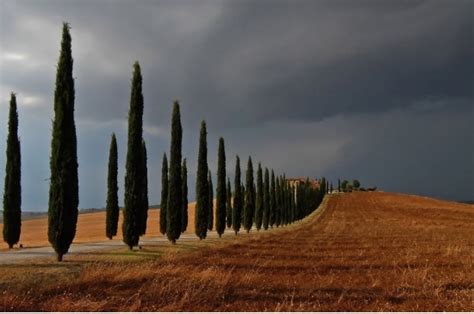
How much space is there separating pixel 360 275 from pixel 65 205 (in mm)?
13245

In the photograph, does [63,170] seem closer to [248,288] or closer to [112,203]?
[248,288]

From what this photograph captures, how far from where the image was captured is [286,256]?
22859 mm

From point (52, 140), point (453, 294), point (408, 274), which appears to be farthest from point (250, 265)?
point (52, 140)

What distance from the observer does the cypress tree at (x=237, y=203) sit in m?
49.4

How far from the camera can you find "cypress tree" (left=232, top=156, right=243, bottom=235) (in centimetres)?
4938

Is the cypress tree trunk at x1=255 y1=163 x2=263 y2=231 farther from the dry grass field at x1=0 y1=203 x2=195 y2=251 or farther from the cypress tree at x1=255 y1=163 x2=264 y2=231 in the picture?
the dry grass field at x1=0 y1=203 x2=195 y2=251

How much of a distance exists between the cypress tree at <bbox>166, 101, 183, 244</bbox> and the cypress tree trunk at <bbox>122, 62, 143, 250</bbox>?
16.0 feet

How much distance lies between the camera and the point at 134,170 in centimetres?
2809

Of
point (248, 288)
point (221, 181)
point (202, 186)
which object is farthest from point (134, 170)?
point (221, 181)

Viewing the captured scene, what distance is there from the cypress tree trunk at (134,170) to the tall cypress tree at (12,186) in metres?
9.24

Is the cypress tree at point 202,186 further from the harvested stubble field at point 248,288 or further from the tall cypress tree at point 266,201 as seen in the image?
the tall cypress tree at point 266,201

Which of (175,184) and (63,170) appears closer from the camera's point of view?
(63,170)

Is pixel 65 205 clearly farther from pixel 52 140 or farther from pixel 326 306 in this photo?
pixel 326 306

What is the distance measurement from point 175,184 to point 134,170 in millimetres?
5847
